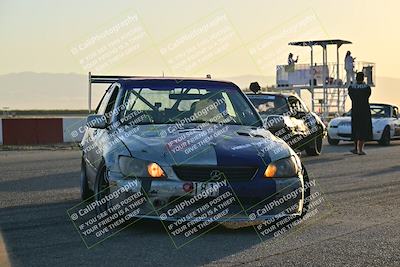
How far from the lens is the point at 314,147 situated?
52.5ft

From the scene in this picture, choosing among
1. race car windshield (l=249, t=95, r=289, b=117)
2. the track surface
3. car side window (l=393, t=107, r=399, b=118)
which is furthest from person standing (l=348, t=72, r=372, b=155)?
car side window (l=393, t=107, r=399, b=118)

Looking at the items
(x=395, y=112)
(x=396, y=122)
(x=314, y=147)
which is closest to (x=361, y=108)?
(x=314, y=147)

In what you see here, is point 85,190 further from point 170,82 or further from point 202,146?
point 202,146

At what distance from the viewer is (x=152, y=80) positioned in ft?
26.4

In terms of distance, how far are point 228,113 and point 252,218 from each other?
74.2 inches

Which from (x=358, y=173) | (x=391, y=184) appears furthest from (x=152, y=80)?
(x=358, y=173)

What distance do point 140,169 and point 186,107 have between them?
1.70 metres

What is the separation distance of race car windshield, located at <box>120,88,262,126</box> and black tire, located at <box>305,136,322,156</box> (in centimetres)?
790

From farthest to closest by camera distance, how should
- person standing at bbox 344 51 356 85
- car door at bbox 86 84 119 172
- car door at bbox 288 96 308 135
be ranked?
person standing at bbox 344 51 356 85 < car door at bbox 288 96 308 135 < car door at bbox 86 84 119 172

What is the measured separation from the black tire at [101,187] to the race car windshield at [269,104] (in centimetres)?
851

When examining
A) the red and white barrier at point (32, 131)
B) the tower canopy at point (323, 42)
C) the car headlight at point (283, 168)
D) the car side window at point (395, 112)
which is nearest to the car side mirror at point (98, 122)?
the car headlight at point (283, 168)

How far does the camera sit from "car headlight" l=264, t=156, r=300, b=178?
21.1ft

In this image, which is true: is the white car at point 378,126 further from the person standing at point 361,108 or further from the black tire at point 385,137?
the person standing at point 361,108

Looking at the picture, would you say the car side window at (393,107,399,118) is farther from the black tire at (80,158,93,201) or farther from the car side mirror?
the car side mirror
